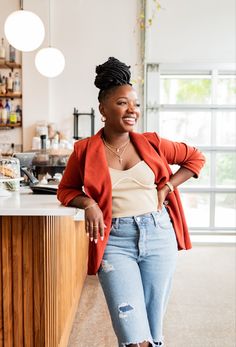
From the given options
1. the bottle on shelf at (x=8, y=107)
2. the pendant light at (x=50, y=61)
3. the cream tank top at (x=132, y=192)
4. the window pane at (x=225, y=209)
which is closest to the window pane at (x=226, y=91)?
the window pane at (x=225, y=209)

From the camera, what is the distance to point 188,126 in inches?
229

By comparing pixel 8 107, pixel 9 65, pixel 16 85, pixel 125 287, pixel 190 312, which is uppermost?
pixel 9 65

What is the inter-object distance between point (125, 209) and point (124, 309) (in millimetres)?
346

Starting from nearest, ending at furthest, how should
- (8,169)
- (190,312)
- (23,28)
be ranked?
(8,169) < (190,312) < (23,28)

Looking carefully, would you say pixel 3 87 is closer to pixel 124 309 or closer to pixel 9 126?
pixel 9 126

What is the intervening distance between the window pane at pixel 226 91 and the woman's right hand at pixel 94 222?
15.0 ft

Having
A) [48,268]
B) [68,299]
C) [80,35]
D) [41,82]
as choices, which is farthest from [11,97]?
[48,268]

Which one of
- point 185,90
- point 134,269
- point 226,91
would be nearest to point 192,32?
point 185,90

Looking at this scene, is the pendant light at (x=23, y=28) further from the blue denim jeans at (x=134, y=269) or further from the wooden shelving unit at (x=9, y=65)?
the blue denim jeans at (x=134, y=269)

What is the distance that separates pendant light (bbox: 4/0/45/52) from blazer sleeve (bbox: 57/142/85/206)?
2584 millimetres

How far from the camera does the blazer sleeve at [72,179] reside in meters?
1.58

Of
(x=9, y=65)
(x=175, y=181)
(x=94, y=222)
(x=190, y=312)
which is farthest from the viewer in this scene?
(x=9, y=65)

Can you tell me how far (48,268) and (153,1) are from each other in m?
4.60

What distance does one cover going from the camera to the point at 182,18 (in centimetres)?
560
